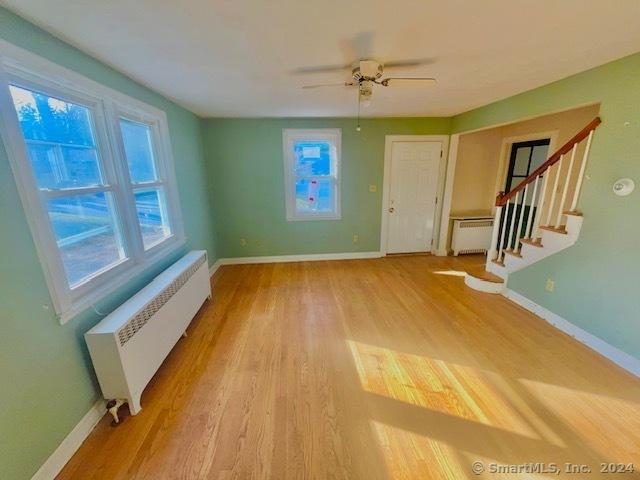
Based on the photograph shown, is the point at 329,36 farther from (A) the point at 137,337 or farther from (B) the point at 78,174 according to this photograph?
(A) the point at 137,337

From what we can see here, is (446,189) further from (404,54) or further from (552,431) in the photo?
(552,431)

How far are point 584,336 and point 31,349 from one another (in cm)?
380

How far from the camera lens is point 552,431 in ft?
4.79

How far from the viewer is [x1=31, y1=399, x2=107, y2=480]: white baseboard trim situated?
4.09 ft

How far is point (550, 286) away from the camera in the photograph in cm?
249

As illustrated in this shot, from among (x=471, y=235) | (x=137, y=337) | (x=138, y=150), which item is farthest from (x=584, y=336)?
(x=138, y=150)

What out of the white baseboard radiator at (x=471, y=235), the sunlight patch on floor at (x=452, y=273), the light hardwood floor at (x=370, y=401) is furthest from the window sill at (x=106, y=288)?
the white baseboard radiator at (x=471, y=235)

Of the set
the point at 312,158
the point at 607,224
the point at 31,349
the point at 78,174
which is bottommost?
the point at 31,349

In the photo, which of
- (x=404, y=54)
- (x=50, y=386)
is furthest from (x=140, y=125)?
(x=404, y=54)

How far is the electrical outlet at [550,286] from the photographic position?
8.06 feet

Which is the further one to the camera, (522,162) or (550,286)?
(522,162)

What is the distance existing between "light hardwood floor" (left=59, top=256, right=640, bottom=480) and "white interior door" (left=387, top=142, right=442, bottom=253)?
6.16 feet

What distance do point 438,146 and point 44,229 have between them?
4.60 m

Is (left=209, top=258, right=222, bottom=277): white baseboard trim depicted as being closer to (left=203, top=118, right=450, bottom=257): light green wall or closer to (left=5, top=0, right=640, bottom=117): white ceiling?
(left=203, top=118, right=450, bottom=257): light green wall
